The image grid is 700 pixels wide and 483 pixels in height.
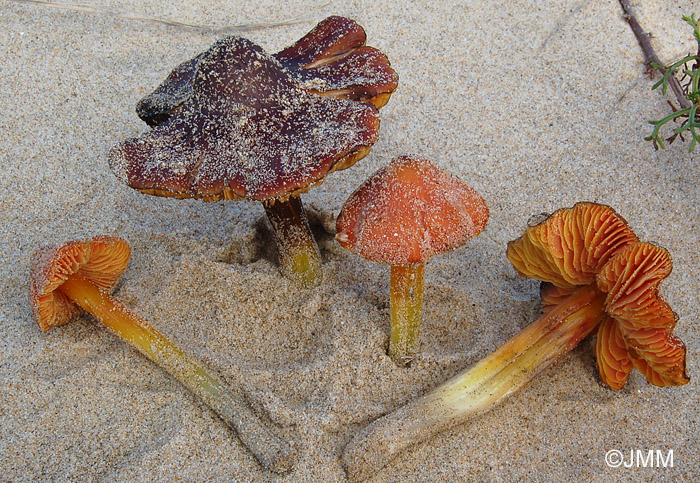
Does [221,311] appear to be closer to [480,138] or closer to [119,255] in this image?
[119,255]

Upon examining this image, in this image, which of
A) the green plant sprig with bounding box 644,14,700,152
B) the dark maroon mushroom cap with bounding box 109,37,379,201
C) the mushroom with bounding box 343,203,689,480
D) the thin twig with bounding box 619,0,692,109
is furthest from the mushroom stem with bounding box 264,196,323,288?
the thin twig with bounding box 619,0,692,109

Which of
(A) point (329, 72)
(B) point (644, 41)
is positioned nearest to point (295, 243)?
(A) point (329, 72)

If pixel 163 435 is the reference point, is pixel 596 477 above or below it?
above

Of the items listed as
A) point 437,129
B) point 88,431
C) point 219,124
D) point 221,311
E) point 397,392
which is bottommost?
point 88,431

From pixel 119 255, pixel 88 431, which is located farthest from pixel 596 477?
pixel 119 255

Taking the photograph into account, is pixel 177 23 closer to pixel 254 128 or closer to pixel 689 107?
pixel 254 128

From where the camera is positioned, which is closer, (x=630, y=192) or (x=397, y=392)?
(x=397, y=392)

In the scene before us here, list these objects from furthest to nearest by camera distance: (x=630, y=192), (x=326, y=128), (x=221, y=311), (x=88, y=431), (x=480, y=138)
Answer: (x=480, y=138), (x=630, y=192), (x=221, y=311), (x=88, y=431), (x=326, y=128)

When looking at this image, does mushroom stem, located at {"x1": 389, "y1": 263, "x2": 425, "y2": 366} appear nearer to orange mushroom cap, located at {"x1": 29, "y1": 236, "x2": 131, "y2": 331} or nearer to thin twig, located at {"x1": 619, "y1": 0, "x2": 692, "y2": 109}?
orange mushroom cap, located at {"x1": 29, "y1": 236, "x2": 131, "y2": 331}
